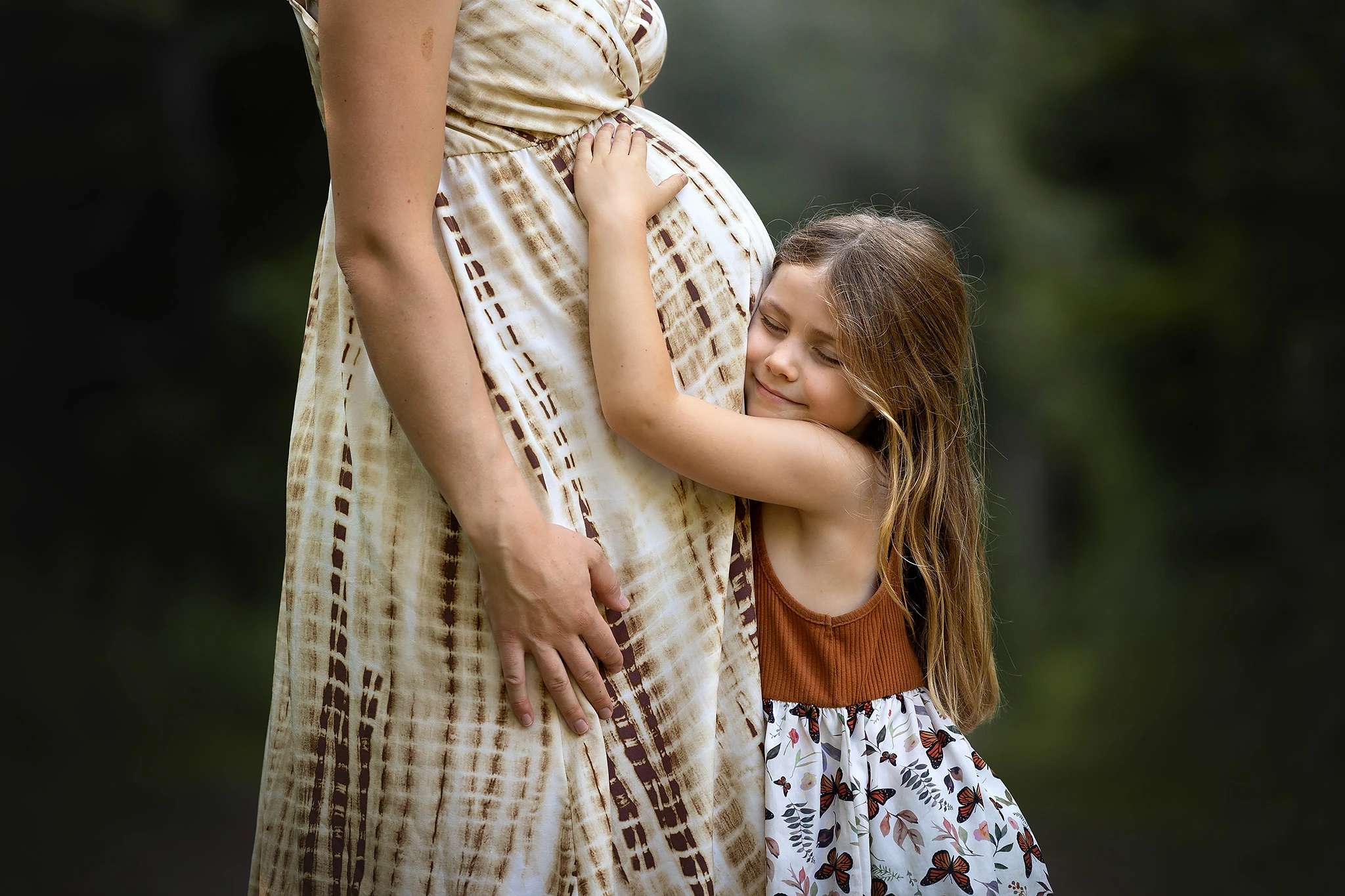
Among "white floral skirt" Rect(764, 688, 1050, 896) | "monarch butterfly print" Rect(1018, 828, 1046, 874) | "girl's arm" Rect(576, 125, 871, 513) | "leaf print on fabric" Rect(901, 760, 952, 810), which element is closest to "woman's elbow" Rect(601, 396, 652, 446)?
"girl's arm" Rect(576, 125, 871, 513)

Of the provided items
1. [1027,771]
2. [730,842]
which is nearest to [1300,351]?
[1027,771]

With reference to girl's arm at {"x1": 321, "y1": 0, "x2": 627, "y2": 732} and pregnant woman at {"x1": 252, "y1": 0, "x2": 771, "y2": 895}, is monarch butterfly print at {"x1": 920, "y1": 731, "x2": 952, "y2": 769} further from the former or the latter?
girl's arm at {"x1": 321, "y1": 0, "x2": 627, "y2": 732}

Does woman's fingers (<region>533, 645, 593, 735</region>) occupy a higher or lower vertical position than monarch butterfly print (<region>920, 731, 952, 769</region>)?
higher

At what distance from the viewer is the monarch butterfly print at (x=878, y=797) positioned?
90 cm

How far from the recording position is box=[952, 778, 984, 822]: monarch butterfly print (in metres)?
0.92

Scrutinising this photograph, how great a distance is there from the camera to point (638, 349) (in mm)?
768

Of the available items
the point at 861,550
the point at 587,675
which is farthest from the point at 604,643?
the point at 861,550

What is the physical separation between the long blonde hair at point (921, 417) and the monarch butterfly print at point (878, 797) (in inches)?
4.1

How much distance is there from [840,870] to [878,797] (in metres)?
0.06

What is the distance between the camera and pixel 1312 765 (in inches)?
88.1

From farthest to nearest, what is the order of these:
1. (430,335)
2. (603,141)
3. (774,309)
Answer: (774,309)
(603,141)
(430,335)

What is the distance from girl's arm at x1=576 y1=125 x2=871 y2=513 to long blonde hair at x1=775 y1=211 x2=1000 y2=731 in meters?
0.14

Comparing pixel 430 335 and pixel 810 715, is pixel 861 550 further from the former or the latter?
pixel 430 335

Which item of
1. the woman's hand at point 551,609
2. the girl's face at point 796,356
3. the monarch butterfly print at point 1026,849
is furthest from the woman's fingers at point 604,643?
the monarch butterfly print at point 1026,849
